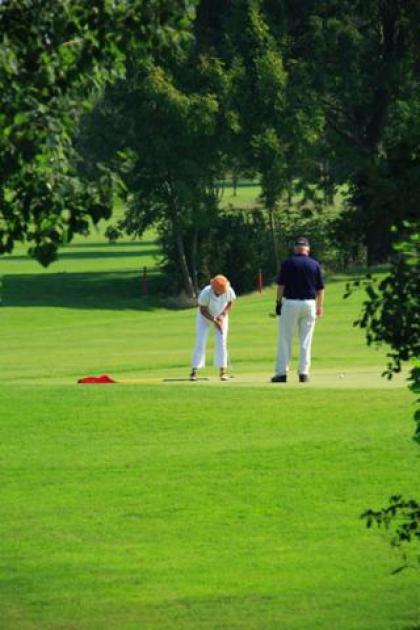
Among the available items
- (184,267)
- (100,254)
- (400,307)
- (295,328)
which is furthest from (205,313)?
(100,254)

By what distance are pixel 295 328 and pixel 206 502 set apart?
8.66 metres

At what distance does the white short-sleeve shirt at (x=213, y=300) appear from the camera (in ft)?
82.7

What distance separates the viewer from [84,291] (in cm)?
6506

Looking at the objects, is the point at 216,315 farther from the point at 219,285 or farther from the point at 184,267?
the point at 184,267

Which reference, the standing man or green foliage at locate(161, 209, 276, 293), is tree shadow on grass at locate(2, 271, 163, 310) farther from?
the standing man

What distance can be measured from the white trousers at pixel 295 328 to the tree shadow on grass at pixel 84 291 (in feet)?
116

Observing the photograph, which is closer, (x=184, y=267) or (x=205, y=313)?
(x=205, y=313)

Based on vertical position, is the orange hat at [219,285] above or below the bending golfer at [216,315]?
above

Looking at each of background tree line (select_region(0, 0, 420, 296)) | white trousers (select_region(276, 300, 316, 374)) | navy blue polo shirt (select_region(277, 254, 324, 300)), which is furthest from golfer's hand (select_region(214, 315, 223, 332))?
background tree line (select_region(0, 0, 420, 296))

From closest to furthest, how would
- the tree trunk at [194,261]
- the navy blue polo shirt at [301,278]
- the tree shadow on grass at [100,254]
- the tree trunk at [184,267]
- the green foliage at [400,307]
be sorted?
A: the green foliage at [400,307], the navy blue polo shirt at [301,278], the tree trunk at [184,267], the tree trunk at [194,261], the tree shadow on grass at [100,254]

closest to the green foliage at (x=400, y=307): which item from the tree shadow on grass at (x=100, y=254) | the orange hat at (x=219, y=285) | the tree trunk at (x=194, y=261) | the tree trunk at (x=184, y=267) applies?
the orange hat at (x=219, y=285)

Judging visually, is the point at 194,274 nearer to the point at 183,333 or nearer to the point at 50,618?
the point at 183,333

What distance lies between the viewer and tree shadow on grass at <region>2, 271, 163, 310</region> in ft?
197

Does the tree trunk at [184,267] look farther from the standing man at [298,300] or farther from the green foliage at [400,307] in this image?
the green foliage at [400,307]
